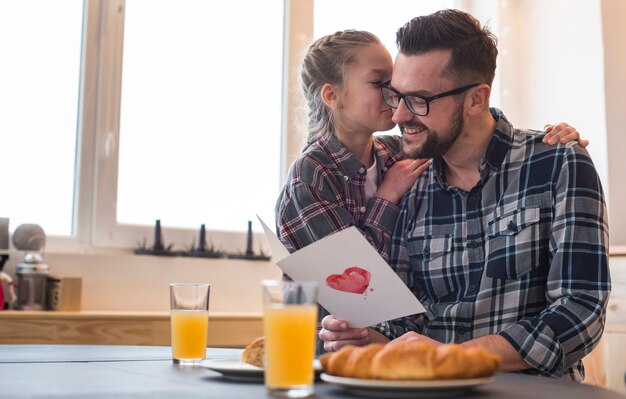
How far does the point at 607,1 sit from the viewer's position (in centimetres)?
335

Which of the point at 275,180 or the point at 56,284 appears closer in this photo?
the point at 56,284

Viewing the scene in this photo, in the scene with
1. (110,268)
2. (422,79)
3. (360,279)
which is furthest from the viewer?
(110,268)

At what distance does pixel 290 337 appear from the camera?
2.88 ft

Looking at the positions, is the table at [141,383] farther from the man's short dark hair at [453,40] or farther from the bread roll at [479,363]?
the man's short dark hair at [453,40]

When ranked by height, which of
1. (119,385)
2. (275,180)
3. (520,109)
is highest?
(520,109)

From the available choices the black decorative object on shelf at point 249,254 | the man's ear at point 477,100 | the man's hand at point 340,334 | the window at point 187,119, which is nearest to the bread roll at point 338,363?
the man's hand at point 340,334

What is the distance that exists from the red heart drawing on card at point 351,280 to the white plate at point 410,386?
0.51 metres

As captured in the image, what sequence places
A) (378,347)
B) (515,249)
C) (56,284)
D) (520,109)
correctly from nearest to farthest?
(378,347)
(515,249)
(56,284)
(520,109)

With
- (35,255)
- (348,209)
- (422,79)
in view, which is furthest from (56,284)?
(422,79)

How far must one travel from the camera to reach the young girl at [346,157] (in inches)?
78.0

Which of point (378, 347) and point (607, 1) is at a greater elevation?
point (607, 1)

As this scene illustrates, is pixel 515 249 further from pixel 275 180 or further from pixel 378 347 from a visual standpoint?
pixel 275 180

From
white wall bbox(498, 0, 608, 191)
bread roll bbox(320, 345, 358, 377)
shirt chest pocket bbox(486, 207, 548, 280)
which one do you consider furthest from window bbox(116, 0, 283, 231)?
bread roll bbox(320, 345, 358, 377)

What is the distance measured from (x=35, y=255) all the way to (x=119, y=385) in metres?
2.06
